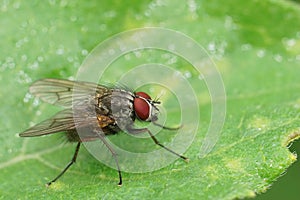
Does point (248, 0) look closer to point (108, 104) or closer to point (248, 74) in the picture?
point (248, 74)

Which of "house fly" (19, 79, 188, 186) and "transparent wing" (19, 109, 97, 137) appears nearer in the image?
"transparent wing" (19, 109, 97, 137)

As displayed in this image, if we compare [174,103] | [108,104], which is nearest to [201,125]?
[174,103]

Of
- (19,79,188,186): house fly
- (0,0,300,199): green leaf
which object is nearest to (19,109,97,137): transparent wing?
(19,79,188,186): house fly

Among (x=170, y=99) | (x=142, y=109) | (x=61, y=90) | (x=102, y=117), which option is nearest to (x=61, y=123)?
(x=102, y=117)

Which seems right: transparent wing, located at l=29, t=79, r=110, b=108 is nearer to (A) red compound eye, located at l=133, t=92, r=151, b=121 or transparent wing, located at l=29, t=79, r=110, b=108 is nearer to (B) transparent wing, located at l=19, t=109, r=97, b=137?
(B) transparent wing, located at l=19, t=109, r=97, b=137

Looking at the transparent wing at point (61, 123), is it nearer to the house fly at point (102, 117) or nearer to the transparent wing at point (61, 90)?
the house fly at point (102, 117)

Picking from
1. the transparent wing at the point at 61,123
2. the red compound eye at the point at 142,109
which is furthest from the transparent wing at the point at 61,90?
the red compound eye at the point at 142,109
